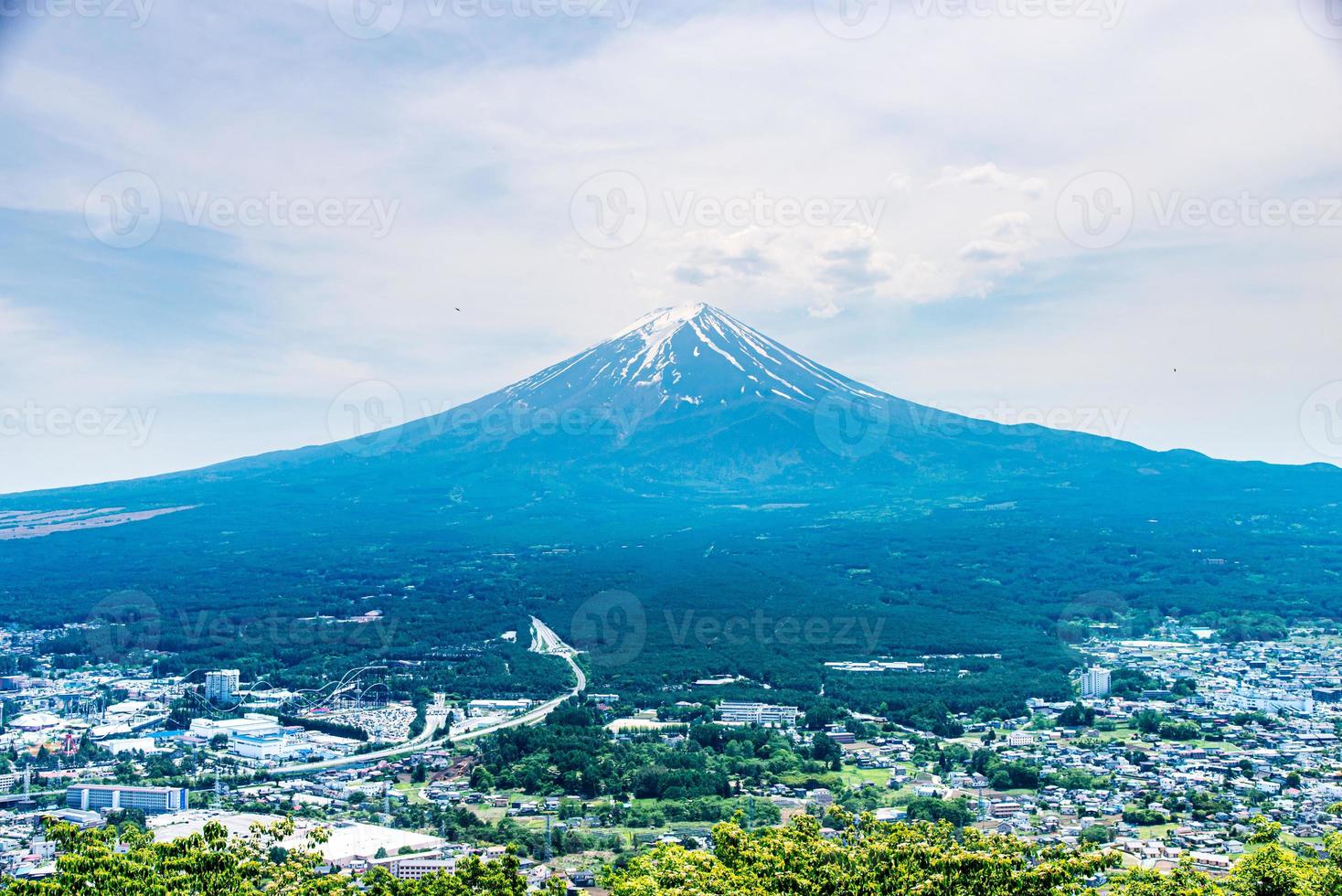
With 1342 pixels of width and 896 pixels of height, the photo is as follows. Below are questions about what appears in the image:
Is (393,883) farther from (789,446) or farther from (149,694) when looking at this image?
(789,446)

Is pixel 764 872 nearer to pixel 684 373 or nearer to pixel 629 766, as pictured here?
pixel 629 766

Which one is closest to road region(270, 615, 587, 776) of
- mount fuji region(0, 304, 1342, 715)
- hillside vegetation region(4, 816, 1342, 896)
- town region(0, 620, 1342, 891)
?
town region(0, 620, 1342, 891)

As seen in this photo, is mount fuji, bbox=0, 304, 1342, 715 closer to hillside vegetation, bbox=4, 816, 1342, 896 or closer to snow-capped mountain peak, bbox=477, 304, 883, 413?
snow-capped mountain peak, bbox=477, 304, 883, 413

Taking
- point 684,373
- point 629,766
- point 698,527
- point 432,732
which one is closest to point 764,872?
point 629,766

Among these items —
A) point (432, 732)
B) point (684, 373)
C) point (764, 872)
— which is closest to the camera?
point (764, 872)

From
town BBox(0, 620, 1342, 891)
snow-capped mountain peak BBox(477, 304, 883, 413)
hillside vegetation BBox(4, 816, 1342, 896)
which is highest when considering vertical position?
snow-capped mountain peak BBox(477, 304, 883, 413)

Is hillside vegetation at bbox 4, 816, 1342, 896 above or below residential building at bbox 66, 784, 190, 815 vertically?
above

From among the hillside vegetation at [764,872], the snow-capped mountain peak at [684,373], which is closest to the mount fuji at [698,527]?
the snow-capped mountain peak at [684,373]

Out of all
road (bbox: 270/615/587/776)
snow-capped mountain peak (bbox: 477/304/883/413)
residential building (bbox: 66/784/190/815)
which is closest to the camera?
residential building (bbox: 66/784/190/815)

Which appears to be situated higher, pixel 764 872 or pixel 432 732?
pixel 764 872
